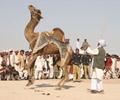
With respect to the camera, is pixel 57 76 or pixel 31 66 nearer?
pixel 31 66

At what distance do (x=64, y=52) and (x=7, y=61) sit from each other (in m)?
8.11

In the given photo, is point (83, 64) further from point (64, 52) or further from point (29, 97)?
point (29, 97)

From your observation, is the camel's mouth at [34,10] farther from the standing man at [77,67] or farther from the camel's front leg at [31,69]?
Result: the standing man at [77,67]

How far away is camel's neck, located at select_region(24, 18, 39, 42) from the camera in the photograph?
59.0 feet

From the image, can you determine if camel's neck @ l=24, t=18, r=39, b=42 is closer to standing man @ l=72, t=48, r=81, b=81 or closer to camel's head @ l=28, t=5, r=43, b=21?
camel's head @ l=28, t=5, r=43, b=21

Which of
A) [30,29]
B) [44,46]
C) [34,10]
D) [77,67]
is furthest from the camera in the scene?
[77,67]

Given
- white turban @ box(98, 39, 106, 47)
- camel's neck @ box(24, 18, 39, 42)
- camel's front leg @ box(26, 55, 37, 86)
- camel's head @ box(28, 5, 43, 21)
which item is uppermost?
camel's head @ box(28, 5, 43, 21)

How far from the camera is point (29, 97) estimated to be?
14.4 meters

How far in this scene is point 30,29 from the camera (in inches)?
714

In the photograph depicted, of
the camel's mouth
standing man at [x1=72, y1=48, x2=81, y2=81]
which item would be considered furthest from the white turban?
standing man at [x1=72, y1=48, x2=81, y2=81]

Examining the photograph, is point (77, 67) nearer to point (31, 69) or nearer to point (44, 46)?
point (31, 69)

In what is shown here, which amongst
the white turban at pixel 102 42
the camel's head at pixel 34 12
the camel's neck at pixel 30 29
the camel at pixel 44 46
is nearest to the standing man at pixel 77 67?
the camel at pixel 44 46

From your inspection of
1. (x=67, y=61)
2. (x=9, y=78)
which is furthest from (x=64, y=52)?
(x=9, y=78)

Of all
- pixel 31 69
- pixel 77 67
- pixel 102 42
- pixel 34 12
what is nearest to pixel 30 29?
pixel 34 12
